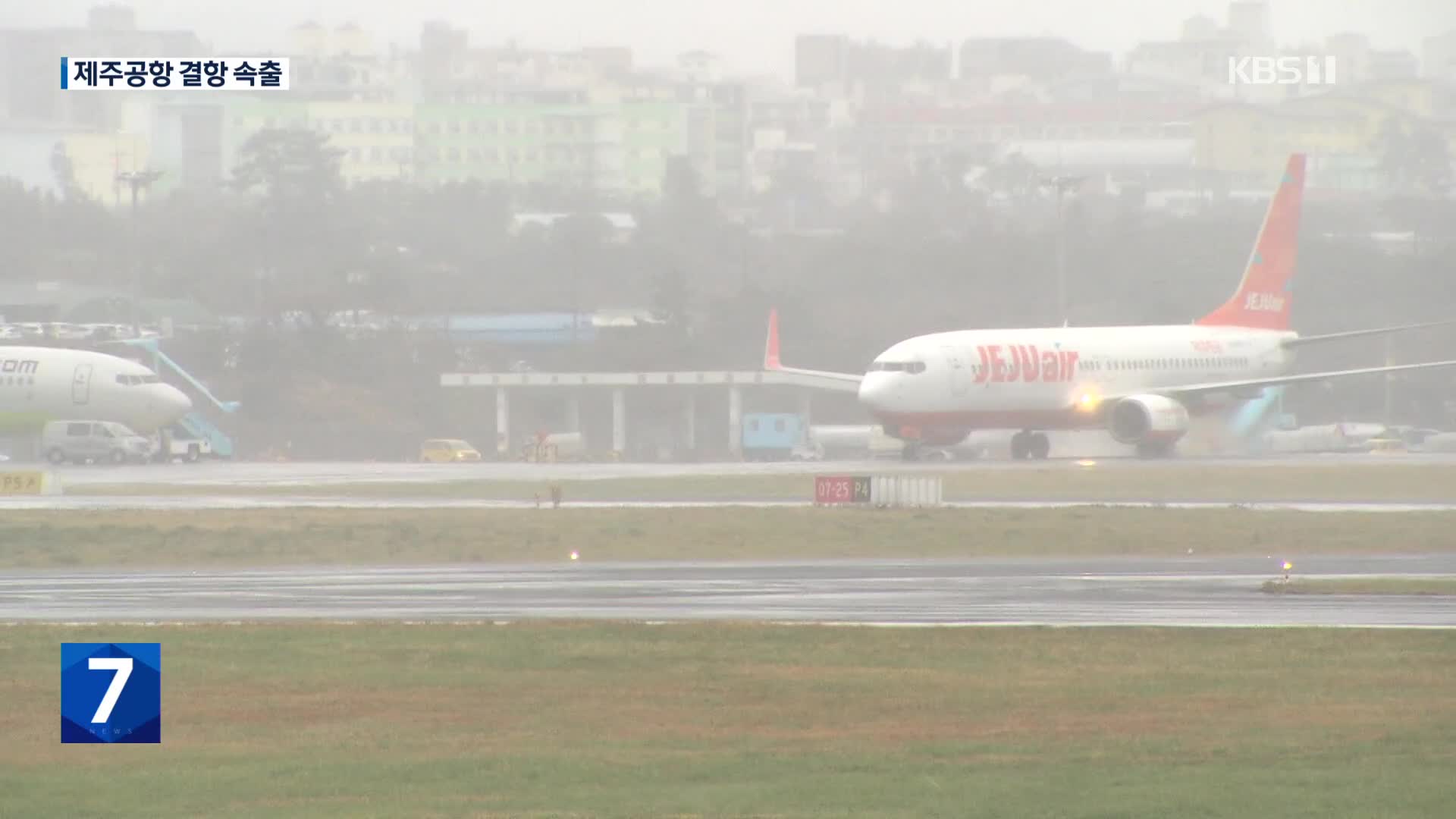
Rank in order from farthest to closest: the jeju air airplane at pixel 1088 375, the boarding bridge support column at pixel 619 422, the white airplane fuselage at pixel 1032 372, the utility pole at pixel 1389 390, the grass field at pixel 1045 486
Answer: the utility pole at pixel 1389 390, the boarding bridge support column at pixel 619 422, the jeju air airplane at pixel 1088 375, the white airplane fuselage at pixel 1032 372, the grass field at pixel 1045 486

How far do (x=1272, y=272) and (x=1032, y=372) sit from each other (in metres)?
16.4

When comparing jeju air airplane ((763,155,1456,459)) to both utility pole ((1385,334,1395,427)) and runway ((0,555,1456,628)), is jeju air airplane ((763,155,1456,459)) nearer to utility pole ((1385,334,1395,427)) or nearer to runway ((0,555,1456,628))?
utility pole ((1385,334,1395,427))

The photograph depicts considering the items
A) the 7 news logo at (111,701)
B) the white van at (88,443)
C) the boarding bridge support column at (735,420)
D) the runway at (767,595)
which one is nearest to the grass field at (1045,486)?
the white van at (88,443)

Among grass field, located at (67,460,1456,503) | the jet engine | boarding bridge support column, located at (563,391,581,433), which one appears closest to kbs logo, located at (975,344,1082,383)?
the jet engine

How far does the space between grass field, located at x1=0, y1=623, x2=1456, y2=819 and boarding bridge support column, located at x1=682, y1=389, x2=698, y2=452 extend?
7743 cm

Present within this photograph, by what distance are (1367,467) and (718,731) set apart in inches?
2071

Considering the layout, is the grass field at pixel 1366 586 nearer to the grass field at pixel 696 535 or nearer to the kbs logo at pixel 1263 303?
the grass field at pixel 696 535

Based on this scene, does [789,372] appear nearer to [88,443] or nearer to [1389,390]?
[88,443]

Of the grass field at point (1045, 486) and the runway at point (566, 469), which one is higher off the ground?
the runway at point (566, 469)

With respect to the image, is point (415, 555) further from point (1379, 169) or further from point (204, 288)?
point (1379, 169)

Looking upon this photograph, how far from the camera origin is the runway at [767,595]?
31.2 metres

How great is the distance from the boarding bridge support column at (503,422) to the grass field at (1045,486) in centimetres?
3248

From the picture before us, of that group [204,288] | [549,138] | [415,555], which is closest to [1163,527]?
[415,555]

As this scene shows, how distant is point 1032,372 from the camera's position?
78.4 metres
